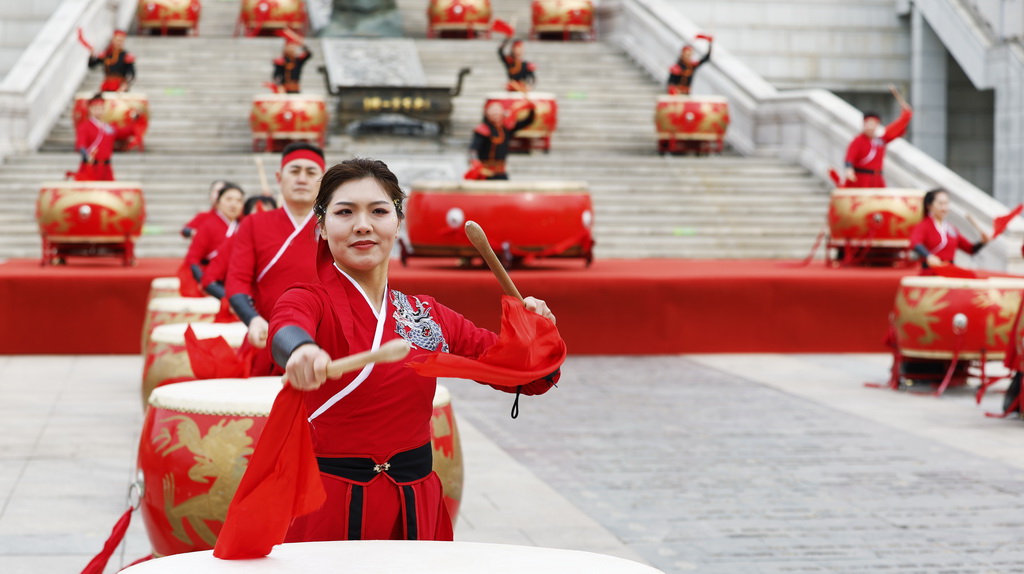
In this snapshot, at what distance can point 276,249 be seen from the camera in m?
5.55

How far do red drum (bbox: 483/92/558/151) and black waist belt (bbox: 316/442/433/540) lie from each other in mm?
15084

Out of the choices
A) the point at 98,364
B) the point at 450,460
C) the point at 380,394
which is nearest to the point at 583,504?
the point at 450,460

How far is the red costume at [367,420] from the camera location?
3094mm

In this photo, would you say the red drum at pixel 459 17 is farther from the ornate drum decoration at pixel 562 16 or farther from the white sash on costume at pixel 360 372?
the white sash on costume at pixel 360 372

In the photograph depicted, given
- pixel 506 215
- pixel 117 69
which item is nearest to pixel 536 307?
pixel 506 215

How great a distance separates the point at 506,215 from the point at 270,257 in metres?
6.66

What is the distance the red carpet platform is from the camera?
1148cm

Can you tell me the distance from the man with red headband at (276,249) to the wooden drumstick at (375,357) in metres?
3.01

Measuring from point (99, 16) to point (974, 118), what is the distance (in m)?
15.6

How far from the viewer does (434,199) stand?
12.3m

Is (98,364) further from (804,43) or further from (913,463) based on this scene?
(804,43)

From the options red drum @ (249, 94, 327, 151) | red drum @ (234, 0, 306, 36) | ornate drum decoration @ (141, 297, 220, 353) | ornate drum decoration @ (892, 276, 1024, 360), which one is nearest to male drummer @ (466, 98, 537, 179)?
ornate drum decoration @ (892, 276, 1024, 360)

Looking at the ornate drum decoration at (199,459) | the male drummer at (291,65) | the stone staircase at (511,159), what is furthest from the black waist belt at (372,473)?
the male drummer at (291,65)

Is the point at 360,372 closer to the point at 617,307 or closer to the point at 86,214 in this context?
the point at 617,307
